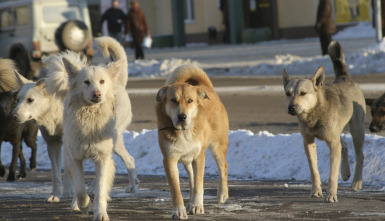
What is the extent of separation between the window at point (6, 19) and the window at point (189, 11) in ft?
53.9

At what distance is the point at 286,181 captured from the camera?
349 inches

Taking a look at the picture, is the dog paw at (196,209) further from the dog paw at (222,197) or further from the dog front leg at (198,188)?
the dog paw at (222,197)

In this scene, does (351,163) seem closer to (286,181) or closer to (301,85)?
(286,181)

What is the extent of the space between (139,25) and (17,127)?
16.6m

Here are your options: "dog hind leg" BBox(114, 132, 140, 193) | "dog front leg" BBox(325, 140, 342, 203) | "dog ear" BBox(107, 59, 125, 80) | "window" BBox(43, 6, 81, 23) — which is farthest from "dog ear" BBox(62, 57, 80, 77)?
"window" BBox(43, 6, 81, 23)

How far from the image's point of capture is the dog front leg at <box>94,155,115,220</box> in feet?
21.9

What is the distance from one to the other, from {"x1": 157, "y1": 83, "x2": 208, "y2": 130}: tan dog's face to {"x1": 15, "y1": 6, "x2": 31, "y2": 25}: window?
60.1 ft

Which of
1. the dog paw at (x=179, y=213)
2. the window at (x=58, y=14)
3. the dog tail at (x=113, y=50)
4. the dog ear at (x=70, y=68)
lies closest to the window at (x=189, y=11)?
the window at (x=58, y=14)

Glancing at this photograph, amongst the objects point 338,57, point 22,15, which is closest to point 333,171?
point 338,57

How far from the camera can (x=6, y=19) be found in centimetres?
2505

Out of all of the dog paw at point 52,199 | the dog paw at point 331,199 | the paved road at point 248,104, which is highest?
the dog paw at point 52,199

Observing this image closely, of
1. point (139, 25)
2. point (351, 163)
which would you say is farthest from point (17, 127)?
point (139, 25)

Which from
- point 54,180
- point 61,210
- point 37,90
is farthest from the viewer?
point 37,90

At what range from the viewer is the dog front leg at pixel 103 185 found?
667 centimetres
